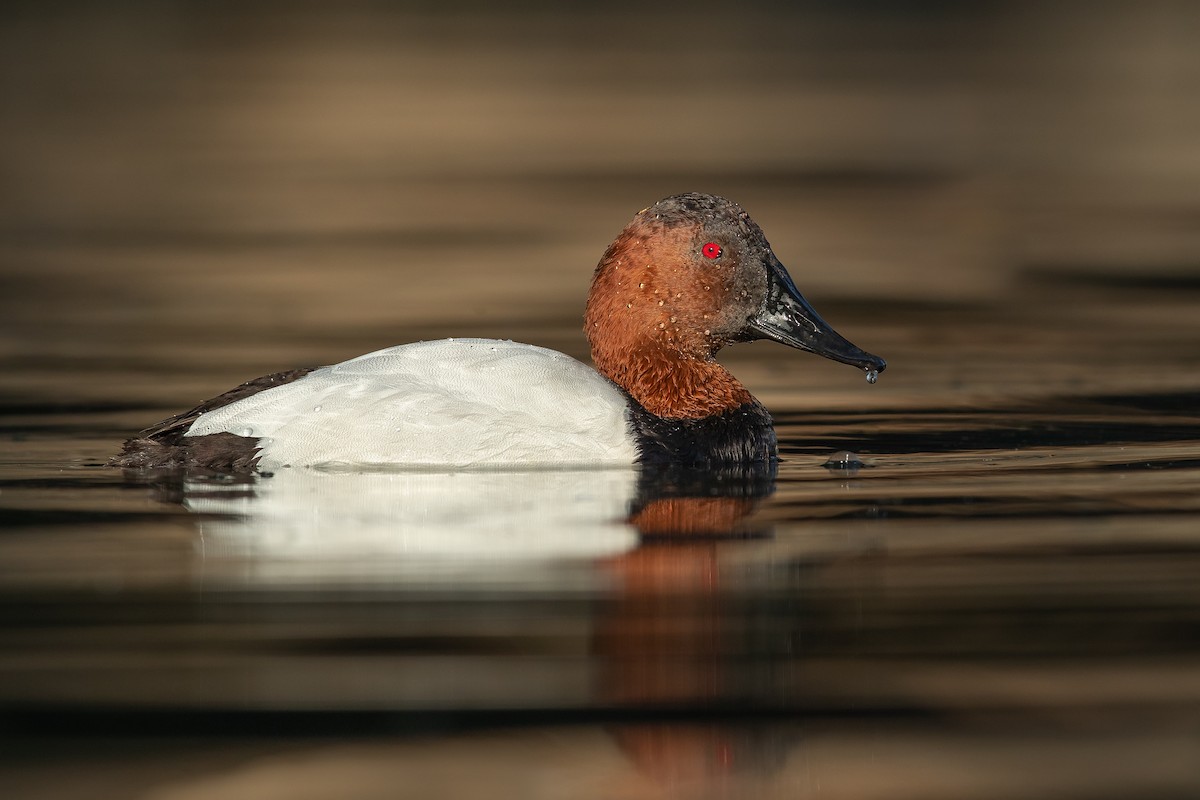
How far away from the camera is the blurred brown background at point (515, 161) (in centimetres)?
1335

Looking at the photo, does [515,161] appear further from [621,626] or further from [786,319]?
Result: [621,626]

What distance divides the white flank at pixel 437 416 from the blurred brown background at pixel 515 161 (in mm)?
3223

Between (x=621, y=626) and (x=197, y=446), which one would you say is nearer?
(x=621, y=626)

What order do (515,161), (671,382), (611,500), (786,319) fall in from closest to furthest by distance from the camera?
(611,500) → (671,382) → (786,319) → (515,161)

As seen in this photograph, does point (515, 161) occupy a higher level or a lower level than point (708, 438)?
higher

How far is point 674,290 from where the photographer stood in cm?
848

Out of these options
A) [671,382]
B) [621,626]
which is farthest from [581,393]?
[621,626]

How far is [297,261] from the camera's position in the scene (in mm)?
14992

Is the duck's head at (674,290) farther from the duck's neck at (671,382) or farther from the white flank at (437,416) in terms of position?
the white flank at (437,416)

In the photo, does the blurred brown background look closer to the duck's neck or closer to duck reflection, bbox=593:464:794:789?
the duck's neck

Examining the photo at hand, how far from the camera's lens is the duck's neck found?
837 centimetres

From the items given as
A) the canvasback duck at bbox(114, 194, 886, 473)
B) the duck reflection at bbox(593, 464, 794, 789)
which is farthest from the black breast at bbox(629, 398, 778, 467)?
the duck reflection at bbox(593, 464, 794, 789)

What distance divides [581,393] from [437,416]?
0.55m

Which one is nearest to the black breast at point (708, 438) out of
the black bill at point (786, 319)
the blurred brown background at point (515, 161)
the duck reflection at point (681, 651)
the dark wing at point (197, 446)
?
the black bill at point (786, 319)
